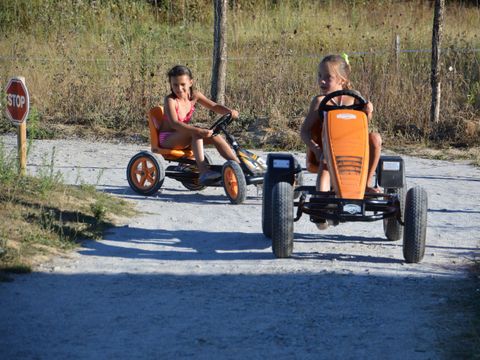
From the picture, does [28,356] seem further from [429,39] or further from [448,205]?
[429,39]

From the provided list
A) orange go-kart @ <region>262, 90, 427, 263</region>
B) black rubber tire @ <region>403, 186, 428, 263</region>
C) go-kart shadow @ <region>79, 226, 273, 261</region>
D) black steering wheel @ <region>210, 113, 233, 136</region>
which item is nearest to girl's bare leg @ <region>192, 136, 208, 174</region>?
black steering wheel @ <region>210, 113, 233, 136</region>

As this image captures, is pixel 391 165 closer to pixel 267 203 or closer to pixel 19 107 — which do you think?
pixel 267 203

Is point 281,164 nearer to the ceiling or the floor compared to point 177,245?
nearer to the ceiling

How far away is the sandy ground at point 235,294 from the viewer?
5.04m

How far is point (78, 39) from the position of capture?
53.3ft

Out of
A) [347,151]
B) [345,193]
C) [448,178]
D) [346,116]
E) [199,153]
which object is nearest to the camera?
[345,193]

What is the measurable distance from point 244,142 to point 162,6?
7.25 meters

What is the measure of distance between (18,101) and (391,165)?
3640mm

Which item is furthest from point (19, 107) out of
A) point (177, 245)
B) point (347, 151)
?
point (347, 151)

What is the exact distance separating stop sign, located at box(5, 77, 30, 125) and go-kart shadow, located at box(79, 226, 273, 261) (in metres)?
1.59

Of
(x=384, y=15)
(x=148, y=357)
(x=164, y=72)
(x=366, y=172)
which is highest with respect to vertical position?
(x=384, y=15)

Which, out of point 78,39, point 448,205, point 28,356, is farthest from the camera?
point 78,39

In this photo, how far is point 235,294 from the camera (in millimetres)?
6004

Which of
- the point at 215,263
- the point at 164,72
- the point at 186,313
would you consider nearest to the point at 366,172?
the point at 215,263
